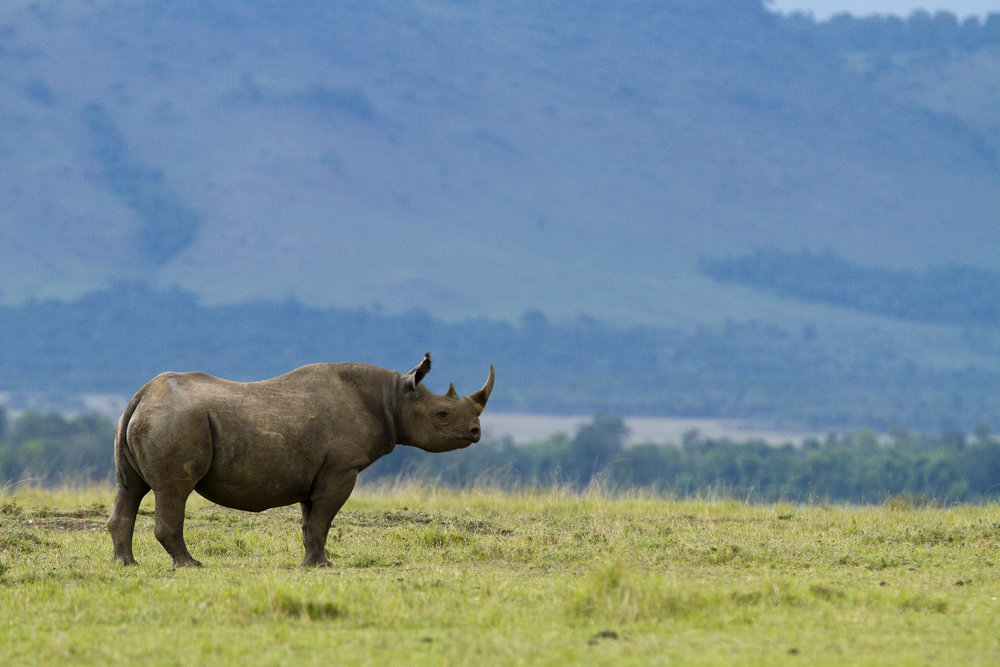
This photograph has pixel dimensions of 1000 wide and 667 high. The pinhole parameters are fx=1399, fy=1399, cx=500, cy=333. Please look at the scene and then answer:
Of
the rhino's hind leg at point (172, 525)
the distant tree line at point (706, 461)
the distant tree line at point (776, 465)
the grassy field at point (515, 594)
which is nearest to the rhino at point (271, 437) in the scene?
the rhino's hind leg at point (172, 525)

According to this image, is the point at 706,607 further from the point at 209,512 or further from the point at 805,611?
the point at 209,512

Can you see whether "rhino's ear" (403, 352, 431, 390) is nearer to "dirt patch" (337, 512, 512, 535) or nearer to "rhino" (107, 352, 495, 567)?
"rhino" (107, 352, 495, 567)

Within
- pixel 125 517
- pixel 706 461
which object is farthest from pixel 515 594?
pixel 706 461

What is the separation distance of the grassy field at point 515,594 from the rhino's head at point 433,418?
1.11 m

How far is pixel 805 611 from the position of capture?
1016 centimetres

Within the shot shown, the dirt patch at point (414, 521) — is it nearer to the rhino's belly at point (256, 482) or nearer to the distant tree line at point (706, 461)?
the rhino's belly at point (256, 482)

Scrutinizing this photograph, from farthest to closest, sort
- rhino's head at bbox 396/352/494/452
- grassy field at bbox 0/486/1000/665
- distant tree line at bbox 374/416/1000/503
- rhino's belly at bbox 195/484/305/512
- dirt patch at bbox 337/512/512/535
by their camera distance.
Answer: distant tree line at bbox 374/416/1000/503 → dirt patch at bbox 337/512/512/535 → rhino's head at bbox 396/352/494/452 → rhino's belly at bbox 195/484/305/512 → grassy field at bbox 0/486/1000/665

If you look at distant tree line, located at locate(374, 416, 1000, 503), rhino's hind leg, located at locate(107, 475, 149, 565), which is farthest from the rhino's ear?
distant tree line, located at locate(374, 416, 1000, 503)

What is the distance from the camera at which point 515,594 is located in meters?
10.8

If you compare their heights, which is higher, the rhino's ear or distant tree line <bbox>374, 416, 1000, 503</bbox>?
the rhino's ear

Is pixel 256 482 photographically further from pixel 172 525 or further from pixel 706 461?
pixel 706 461

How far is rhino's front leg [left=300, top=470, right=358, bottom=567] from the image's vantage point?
13266 mm

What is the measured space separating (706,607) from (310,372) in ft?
17.5

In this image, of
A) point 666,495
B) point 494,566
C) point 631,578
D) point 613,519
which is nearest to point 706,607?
point 631,578
